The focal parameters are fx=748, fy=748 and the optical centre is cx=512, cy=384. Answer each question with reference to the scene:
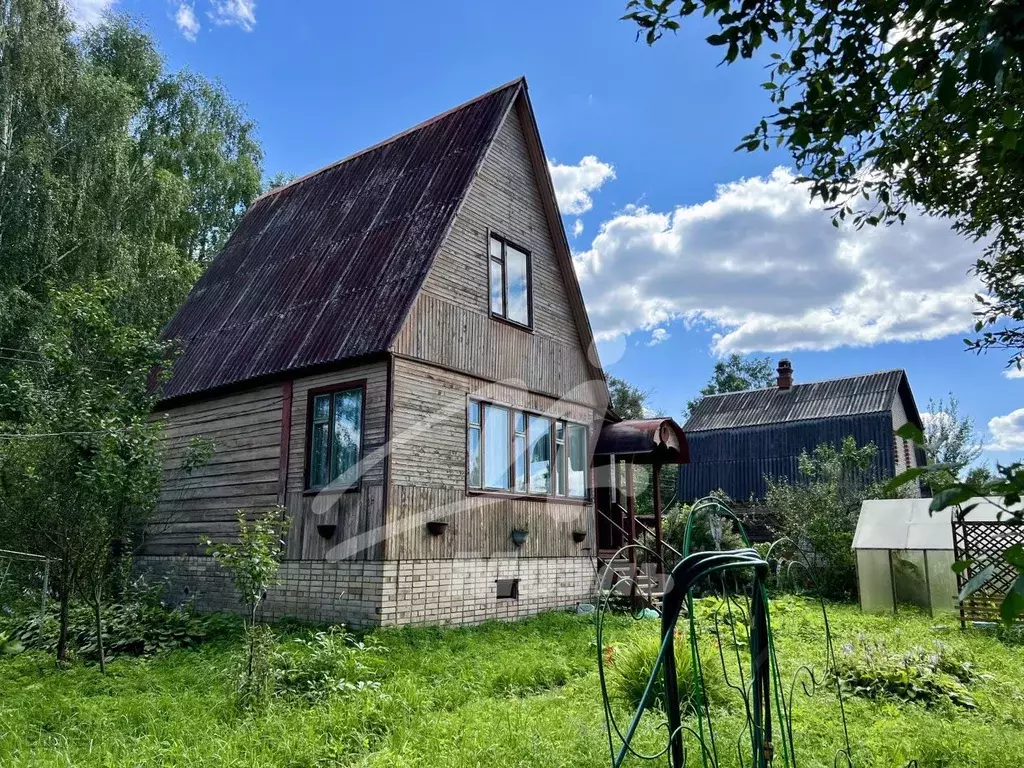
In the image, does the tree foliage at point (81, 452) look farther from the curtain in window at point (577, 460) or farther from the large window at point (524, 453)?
the curtain in window at point (577, 460)

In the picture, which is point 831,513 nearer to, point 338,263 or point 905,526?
point 905,526

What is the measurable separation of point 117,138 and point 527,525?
53.5 ft

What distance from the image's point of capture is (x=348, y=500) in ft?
35.3

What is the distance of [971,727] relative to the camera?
240 inches

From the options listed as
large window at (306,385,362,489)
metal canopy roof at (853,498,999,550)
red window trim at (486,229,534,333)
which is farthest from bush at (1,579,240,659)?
metal canopy roof at (853,498,999,550)

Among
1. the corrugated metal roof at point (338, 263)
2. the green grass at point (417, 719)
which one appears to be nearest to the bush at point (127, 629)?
the green grass at point (417, 719)

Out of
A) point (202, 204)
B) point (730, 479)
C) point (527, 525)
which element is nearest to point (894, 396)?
point (730, 479)

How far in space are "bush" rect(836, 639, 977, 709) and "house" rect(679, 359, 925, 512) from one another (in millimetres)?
19135

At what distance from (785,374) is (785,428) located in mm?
3332

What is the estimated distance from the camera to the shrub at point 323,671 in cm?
696

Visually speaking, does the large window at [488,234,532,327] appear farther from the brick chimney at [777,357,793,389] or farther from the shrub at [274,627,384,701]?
the brick chimney at [777,357,793,389]

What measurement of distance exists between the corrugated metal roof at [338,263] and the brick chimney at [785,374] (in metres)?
21.6

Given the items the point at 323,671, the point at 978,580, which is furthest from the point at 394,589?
the point at 978,580

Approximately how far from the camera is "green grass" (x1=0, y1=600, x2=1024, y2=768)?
533cm
